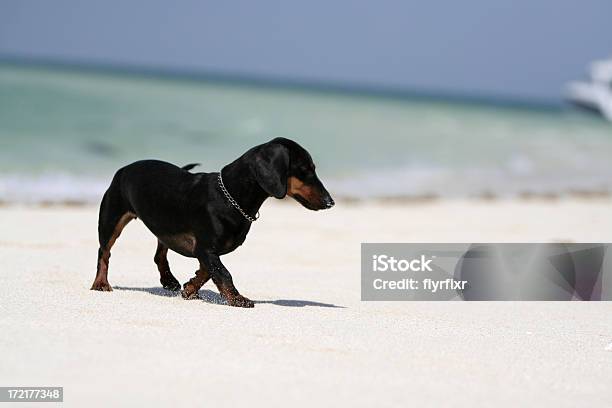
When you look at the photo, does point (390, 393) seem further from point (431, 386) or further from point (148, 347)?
point (148, 347)

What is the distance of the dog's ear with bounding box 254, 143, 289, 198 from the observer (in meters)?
5.36

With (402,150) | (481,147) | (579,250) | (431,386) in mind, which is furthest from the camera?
(481,147)

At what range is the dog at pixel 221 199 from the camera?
5.43 meters

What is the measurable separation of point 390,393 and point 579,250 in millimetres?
5459

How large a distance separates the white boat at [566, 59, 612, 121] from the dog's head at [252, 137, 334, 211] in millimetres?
70255

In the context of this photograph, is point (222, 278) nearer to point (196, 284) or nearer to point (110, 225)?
point (196, 284)

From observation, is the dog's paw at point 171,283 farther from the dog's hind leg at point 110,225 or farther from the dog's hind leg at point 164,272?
the dog's hind leg at point 110,225

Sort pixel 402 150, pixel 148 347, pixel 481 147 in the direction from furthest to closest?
pixel 481 147 < pixel 402 150 < pixel 148 347

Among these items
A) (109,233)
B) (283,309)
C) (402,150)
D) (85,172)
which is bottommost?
(283,309)

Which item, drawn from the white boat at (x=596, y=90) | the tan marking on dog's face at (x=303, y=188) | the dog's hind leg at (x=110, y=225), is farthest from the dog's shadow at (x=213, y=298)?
the white boat at (x=596, y=90)

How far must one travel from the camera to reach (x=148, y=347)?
168 inches

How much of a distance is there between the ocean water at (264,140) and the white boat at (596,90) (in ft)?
129

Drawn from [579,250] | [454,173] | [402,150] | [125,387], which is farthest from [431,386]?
[402,150]

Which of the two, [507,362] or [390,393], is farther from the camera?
[507,362]
